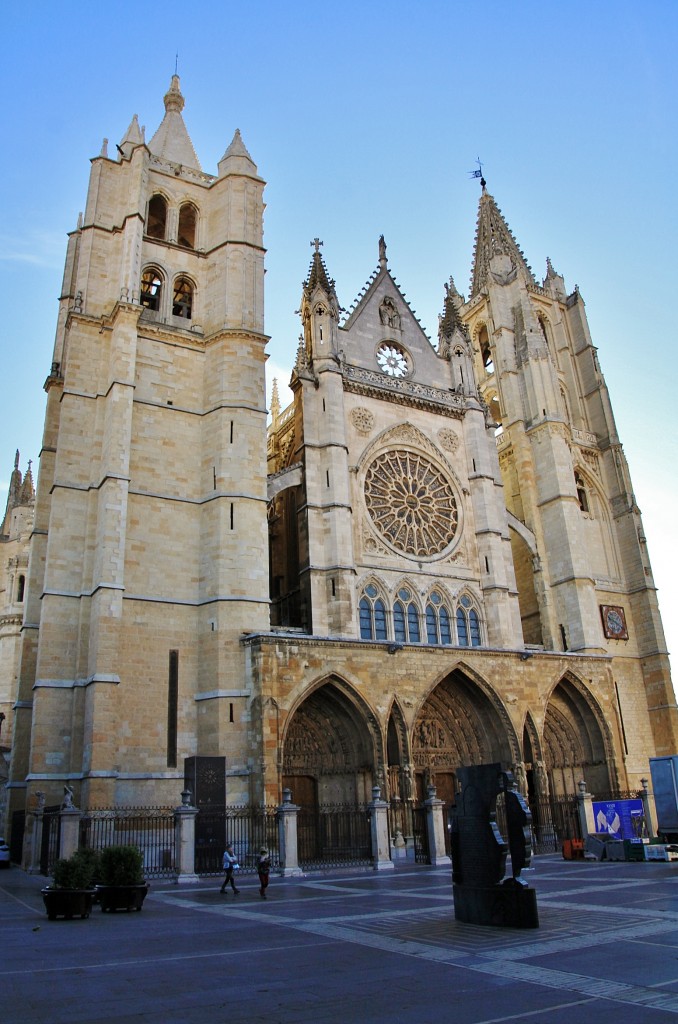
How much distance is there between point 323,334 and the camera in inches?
948

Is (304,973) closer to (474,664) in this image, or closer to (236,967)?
(236,967)

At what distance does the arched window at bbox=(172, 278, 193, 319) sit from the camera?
79.7ft

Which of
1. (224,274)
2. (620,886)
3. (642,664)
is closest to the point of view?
(620,886)

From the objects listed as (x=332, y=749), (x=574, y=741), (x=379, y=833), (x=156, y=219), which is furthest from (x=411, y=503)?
(x=156, y=219)

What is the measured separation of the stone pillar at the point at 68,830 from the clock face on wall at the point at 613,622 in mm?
19816

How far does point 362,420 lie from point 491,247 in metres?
16.6

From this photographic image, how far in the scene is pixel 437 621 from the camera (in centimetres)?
2320

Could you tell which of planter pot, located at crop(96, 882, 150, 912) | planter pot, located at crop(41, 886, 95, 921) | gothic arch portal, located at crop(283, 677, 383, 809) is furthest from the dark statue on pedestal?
gothic arch portal, located at crop(283, 677, 383, 809)

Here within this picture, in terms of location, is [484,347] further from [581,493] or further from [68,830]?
[68,830]

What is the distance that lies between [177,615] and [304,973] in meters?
14.1

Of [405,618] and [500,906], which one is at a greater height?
[405,618]

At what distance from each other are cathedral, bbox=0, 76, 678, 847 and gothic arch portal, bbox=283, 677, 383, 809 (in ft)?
0.24

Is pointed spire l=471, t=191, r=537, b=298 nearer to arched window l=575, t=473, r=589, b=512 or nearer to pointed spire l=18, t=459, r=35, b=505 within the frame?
arched window l=575, t=473, r=589, b=512

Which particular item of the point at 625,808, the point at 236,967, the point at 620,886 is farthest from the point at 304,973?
the point at 625,808
